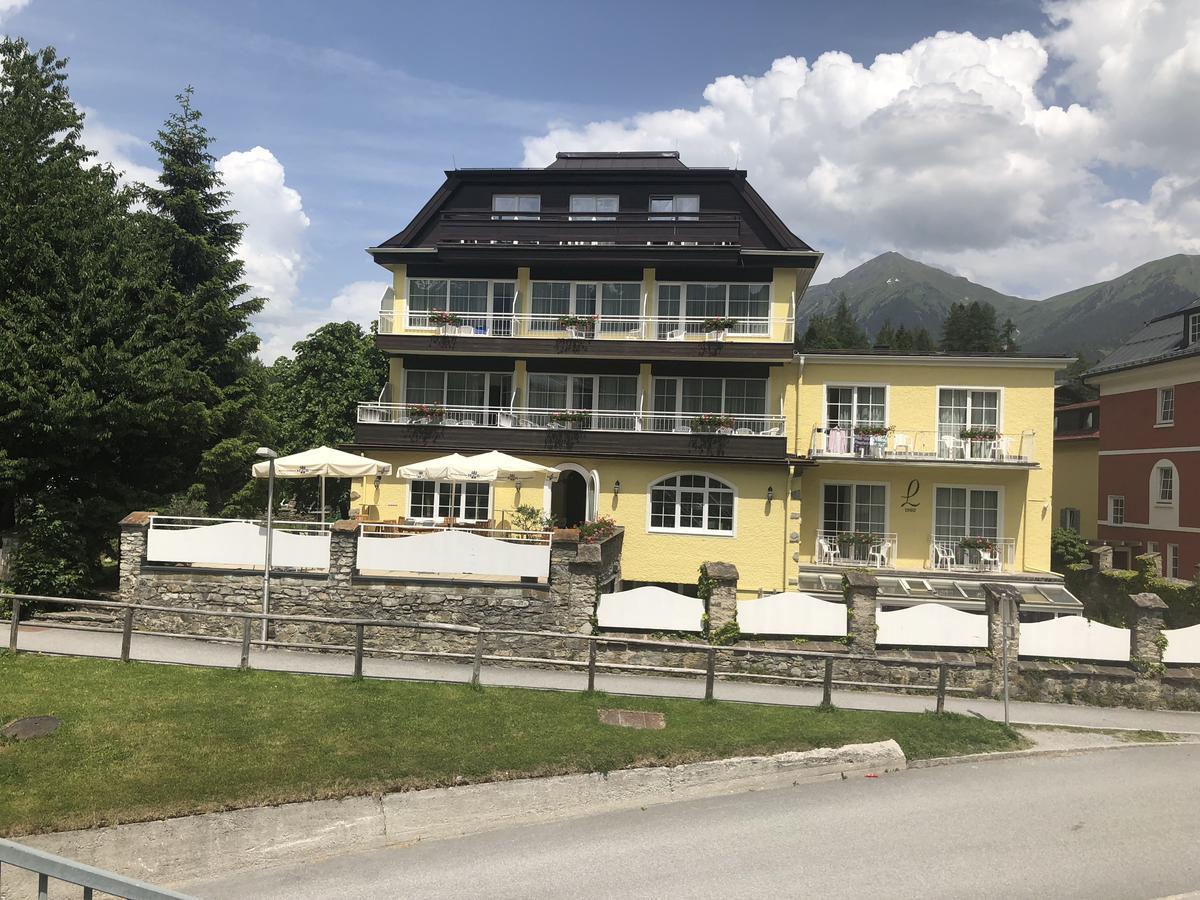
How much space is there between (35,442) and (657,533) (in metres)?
17.4

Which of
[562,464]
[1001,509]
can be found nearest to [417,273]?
[562,464]

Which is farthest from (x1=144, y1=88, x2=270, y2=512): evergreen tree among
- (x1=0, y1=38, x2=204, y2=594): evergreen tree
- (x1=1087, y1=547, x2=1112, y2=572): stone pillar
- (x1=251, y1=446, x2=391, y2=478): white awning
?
(x1=1087, y1=547, x2=1112, y2=572): stone pillar

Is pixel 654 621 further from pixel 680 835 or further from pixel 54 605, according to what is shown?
pixel 54 605

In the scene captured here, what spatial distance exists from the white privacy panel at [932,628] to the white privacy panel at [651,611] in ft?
12.2

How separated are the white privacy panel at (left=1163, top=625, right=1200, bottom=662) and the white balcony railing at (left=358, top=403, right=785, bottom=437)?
11.6m

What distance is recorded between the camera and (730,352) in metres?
25.3

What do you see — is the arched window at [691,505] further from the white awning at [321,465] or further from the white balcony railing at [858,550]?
the white awning at [321,465]

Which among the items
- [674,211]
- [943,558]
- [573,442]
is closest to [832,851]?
[573,442]

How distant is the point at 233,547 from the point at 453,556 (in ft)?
16.7

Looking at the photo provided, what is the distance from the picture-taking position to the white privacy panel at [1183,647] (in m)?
14.8

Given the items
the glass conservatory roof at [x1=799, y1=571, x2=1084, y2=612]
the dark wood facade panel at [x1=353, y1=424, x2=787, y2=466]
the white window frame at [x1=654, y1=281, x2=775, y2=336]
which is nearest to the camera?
the glass conservatory roof at [x1=799, y1=571, x2=1084, y2=612]

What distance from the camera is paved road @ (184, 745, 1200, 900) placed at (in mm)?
7754

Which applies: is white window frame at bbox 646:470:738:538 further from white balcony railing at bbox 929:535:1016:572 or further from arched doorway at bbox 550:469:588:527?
white balcony railing at bbox 929:535:1016:572

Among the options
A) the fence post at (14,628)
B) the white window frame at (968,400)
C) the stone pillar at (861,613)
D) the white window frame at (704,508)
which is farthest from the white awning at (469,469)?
the white window frame at (968,400)
